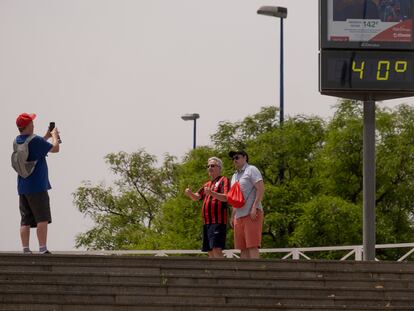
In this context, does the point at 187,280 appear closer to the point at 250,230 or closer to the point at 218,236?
the point at 250,230

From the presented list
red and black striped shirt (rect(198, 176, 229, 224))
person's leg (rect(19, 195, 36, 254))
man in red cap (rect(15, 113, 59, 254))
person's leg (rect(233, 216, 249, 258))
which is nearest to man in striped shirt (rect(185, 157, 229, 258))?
red and black striped shirt (rect(198, 176, 229, 224))

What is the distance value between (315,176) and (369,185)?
2713 cm

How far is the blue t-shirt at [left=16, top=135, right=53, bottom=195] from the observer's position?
1894 cm

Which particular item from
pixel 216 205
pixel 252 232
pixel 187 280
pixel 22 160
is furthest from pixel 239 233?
pixel 22 160

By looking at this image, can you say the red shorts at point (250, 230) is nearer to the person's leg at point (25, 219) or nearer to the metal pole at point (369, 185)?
the person's leg at point (25, 219)

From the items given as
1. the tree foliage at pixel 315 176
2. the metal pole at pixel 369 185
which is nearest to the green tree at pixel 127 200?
the tree foliage at pixel 315 176

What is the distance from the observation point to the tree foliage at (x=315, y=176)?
4644 cm

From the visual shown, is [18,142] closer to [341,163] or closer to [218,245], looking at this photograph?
[218,245]

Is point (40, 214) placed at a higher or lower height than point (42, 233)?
higher

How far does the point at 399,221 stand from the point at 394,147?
2.35 meters

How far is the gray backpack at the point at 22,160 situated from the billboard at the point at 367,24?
5.38 meters

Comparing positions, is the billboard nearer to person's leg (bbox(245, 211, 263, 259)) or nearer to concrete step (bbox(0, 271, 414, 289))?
person's leg (bbox(245, 211, 263, 259))

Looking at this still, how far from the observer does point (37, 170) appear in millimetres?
18984

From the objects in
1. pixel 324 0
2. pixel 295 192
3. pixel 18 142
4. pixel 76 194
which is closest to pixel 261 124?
pixel 295 192
